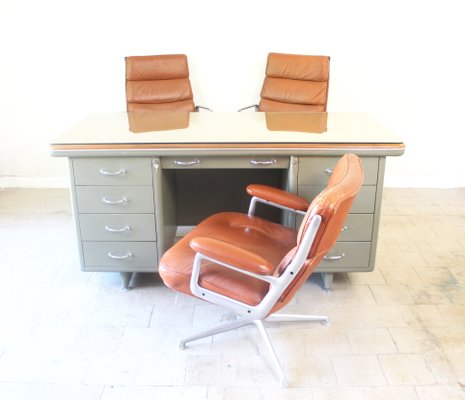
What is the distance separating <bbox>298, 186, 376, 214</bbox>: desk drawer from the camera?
2268mm

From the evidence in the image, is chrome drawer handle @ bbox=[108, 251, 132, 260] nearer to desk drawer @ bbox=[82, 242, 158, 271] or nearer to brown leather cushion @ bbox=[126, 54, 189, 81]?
desk drawer @ bbox=[82, 242, 158, 271]

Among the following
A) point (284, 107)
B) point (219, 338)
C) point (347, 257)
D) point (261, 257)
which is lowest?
point (219, 338)

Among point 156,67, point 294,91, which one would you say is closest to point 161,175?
point 156,67

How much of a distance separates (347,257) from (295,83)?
61.6 inches

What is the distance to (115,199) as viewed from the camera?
2.30 meters

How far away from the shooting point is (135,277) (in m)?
2.59

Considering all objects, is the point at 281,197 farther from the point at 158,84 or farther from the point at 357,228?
the point at 158,84

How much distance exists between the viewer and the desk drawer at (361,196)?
2268 millimetres

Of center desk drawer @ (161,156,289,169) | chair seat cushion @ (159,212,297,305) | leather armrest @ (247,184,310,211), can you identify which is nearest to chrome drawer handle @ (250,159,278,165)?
center desk drawer @ (161,156,289,169)

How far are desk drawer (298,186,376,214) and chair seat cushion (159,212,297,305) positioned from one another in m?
0.20

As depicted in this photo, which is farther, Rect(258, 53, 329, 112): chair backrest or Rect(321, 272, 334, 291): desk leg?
Rect(258, 53, 329, 112): chair backrest

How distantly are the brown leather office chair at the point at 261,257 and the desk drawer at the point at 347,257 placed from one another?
0.98 feet

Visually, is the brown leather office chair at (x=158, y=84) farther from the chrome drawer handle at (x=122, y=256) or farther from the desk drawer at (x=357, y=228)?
the desk drawer at (x=357, y=228)

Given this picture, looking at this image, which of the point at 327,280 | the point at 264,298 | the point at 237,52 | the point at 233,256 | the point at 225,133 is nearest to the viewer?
the point at 233,256
